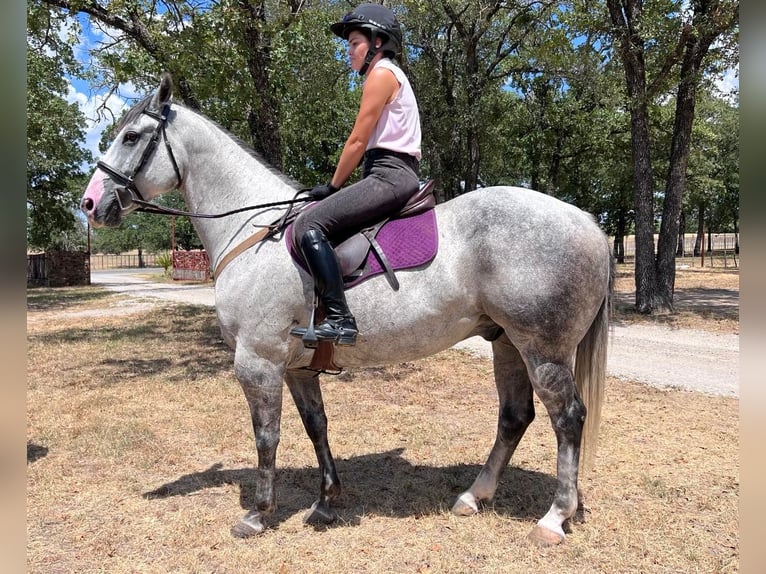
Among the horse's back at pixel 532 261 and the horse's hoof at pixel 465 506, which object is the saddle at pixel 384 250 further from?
the horse's hoof at pixel 465 506

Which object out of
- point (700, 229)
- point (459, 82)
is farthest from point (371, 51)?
point (700, 229)

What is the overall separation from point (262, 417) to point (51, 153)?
82.7ft

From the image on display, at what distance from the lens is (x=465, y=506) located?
3.79 metres

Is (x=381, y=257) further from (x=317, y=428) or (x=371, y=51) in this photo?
(x=317, y=428)

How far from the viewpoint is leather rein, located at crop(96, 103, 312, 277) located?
3525 millimetres

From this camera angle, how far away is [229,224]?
12.4ft

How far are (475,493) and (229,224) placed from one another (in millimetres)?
2761

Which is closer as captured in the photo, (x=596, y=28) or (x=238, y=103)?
(x=238, y=103)

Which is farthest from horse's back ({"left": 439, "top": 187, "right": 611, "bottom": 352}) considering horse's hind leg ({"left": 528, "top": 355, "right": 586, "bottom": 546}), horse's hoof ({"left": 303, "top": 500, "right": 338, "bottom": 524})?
horse's hoof ({"left": 303, "top": 500, "right": 338, "bottom": 524})

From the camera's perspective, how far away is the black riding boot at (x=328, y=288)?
3182 mm

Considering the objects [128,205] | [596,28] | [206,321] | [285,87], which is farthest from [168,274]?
[128,205]

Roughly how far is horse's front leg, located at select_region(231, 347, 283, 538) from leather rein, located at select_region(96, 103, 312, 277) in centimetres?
74

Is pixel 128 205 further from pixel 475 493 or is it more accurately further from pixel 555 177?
pixel 555 177

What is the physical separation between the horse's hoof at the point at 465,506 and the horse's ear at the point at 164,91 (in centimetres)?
367
